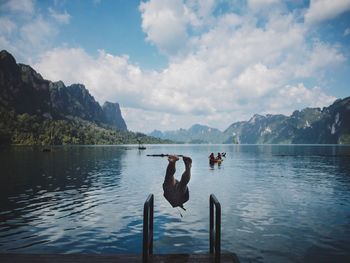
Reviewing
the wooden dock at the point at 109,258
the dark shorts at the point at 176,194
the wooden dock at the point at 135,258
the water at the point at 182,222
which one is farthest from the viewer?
the water at the point at 182,222

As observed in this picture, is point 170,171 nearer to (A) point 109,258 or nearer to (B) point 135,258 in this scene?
(B) point 135,258

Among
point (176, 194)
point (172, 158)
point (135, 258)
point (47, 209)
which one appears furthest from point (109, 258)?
point (47, 209)

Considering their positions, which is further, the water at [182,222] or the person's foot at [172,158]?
the water at [182,222]

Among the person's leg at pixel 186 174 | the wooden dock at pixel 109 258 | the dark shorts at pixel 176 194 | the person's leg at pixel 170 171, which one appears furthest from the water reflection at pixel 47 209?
the person's leg at pixel 186 174

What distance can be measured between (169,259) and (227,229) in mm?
11177

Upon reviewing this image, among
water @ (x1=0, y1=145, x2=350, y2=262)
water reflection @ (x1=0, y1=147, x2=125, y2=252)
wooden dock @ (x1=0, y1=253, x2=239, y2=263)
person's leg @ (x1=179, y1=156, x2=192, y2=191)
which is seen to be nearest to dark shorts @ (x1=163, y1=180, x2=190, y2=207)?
person's leg @ (x1=179, y1=156, x2=192, y2=191)

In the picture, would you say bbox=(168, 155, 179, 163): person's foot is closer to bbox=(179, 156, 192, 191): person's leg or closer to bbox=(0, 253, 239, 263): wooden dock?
bbox=(179, 156, 192, 191): person's leg

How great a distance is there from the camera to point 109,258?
37.4ft

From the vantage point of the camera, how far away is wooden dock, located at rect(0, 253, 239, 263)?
11.1m

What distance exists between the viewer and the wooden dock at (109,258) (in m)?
11.1

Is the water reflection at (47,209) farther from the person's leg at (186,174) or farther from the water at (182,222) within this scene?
the person's leg at (186,174)

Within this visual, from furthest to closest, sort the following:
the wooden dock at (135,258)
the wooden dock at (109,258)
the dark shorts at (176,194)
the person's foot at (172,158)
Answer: the dark shorts at (176,194)
the person's foot at (172,158)
the wooden dock at (109,258)
the wooden dock at (135,258)

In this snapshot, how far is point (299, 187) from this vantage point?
1666 inches

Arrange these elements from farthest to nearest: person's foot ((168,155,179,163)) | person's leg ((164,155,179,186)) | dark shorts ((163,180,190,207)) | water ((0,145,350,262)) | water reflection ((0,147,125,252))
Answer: water reflection ((0,147,125,252))
water ((0,145,350,262))
dark shorts ((163,180,190,207))
person's leg ((164,155,179,186))
person's foot ((168,155,179,163))
